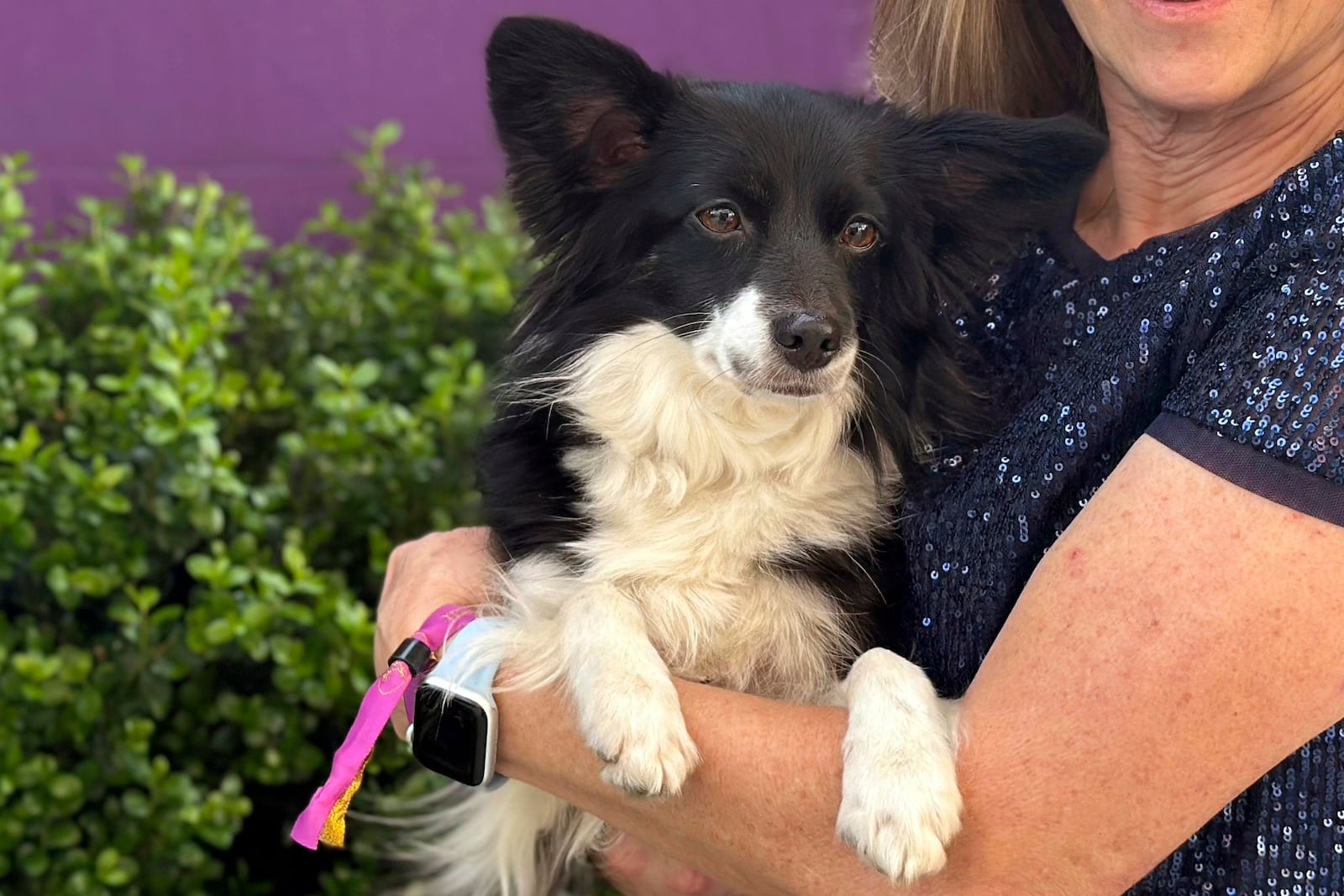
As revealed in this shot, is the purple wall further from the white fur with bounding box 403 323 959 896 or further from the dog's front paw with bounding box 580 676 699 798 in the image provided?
the dog's front paw with bounding box 580 676 699 798

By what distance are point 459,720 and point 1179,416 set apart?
2.93 feet

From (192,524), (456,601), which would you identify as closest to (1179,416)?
(456,601)

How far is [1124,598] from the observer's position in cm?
126

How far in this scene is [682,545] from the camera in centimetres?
182

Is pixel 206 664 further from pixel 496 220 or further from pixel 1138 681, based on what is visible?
pixel 1138 681

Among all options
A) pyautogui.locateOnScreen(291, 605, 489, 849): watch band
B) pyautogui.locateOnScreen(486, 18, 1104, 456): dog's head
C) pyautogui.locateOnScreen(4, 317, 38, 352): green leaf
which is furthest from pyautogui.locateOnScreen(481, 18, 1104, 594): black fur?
pyautogui.locateOnScreen(4, 317, 38, 352): green leaf

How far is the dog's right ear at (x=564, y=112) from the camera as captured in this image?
1.82 metres

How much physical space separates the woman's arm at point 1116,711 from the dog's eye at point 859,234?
71cm

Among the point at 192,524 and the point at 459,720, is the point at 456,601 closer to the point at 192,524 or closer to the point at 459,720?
the point at 459,720

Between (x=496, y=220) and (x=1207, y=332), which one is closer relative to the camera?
(x=1207, y=332)

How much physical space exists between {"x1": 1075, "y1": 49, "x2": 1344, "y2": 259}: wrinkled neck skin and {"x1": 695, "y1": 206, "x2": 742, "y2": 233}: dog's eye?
1.58 ft

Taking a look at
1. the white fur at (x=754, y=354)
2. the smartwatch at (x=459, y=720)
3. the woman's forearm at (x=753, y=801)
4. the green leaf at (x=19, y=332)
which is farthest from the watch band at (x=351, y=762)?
the green leaf at (x=19, y=332)

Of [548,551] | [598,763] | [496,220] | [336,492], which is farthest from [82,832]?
[496,220]

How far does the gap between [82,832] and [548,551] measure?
115 centimetres
